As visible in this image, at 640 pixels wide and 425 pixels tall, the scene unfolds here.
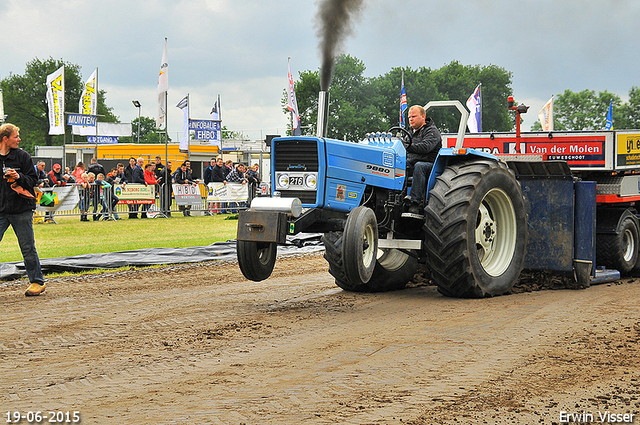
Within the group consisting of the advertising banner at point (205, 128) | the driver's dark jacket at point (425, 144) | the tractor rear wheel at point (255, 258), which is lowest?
the tractor rear wheel at point (255, 258)

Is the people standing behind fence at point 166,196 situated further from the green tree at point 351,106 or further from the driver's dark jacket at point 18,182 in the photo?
the green tree at point 351,106

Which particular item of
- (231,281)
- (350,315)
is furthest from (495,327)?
(231,281)

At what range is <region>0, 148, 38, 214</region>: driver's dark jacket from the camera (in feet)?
26.4

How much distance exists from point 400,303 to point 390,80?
65595 mm

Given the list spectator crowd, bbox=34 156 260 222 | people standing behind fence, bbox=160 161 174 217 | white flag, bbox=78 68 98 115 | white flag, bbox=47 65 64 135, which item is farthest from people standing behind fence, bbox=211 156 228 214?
white flag, bbox=78 68 98 115

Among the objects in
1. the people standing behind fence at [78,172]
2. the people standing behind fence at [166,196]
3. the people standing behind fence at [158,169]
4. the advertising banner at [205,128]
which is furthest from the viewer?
the advertising banner at [205,128]

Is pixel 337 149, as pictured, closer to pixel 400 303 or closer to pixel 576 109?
pixel 400 303

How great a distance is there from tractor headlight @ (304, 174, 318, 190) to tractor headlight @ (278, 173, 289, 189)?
23cm

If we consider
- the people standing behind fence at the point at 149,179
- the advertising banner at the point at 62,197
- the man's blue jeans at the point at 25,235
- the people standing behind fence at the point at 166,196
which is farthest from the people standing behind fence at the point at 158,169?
the man's blue jeans at the point at 25,235

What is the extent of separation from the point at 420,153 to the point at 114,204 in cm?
1437

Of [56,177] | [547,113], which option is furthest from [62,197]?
[547,113]

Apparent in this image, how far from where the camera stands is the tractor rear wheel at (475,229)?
23.8 feet

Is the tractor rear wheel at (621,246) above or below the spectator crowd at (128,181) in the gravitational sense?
below

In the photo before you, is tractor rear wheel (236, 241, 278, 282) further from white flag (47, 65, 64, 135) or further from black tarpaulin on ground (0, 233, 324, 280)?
white flag (47, 65, 64, 135)
